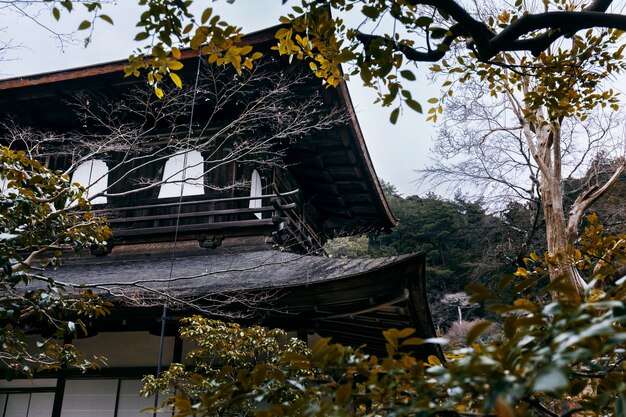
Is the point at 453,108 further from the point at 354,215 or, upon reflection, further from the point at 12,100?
the point at 12,100

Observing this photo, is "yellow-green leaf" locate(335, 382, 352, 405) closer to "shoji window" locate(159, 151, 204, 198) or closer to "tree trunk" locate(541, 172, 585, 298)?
"shoji window" locate(159, 151, 204, 198)

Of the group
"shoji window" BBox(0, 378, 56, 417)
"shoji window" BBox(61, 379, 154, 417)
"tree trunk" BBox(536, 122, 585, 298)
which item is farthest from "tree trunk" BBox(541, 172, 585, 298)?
"shoji window" BBox(0, 378, 56, 417)

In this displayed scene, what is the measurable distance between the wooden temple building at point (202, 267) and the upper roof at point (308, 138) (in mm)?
25

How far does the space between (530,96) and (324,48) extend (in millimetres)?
1561

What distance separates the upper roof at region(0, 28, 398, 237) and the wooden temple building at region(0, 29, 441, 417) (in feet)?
0.08

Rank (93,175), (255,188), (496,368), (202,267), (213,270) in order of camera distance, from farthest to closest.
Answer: (93,175), (255,188), (202,267), (213,270), (496,368)

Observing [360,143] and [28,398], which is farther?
[360,143]

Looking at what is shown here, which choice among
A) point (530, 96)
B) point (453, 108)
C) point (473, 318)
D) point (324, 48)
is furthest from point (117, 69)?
point (473, 318)

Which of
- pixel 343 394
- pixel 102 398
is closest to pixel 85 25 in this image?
pixel 343 394

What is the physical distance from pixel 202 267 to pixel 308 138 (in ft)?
10.4

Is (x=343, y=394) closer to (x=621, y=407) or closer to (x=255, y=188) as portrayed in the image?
(x=621, y=407)

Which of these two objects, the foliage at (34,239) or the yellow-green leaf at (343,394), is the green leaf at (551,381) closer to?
the yellow-green leaf at (343,394)

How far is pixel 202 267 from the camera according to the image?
7391mm

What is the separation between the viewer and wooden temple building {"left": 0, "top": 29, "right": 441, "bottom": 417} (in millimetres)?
5770
